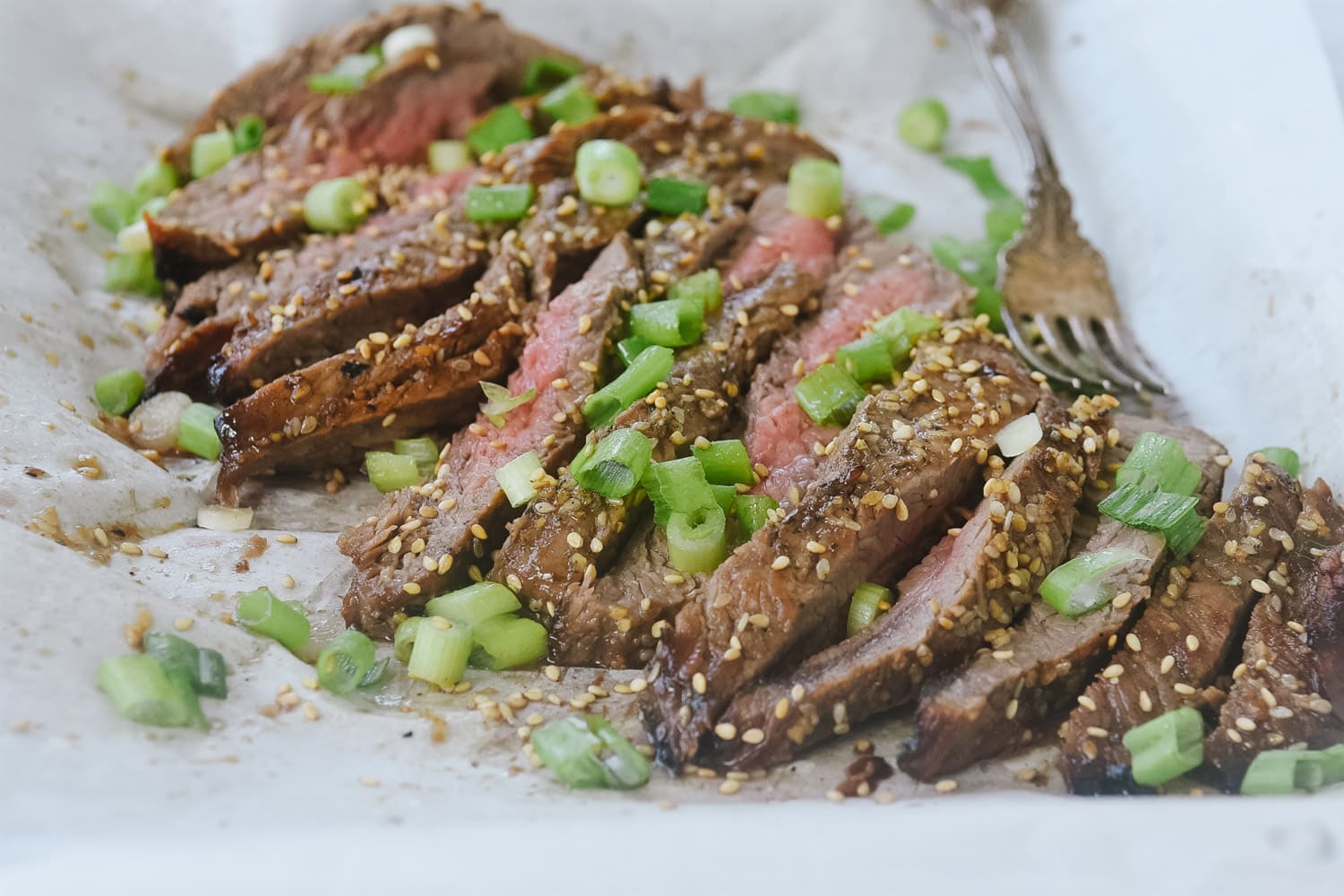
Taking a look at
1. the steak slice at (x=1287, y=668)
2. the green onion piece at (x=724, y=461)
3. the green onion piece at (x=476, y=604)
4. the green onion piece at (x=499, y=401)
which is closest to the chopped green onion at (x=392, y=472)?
the green onion piece at (x=499, y=401)

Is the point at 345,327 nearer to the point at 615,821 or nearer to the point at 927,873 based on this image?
the point at 615,821

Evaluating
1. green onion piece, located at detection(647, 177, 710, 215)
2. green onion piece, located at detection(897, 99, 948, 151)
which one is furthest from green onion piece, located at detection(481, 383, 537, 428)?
green onion piece, located at detection(897, 99, 948, 151)

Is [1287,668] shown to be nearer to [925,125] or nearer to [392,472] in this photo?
[392,472]

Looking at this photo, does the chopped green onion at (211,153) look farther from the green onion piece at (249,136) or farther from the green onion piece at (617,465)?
the green onion piece at (617,465)

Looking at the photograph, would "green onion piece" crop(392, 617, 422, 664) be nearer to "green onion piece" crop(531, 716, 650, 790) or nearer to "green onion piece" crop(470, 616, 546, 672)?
"green onion piece" crop(470, 616, 546, 672)

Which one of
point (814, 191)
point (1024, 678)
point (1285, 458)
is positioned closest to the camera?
point (1024, 678)

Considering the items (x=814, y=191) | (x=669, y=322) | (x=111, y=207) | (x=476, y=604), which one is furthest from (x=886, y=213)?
(x=111, y=207)
